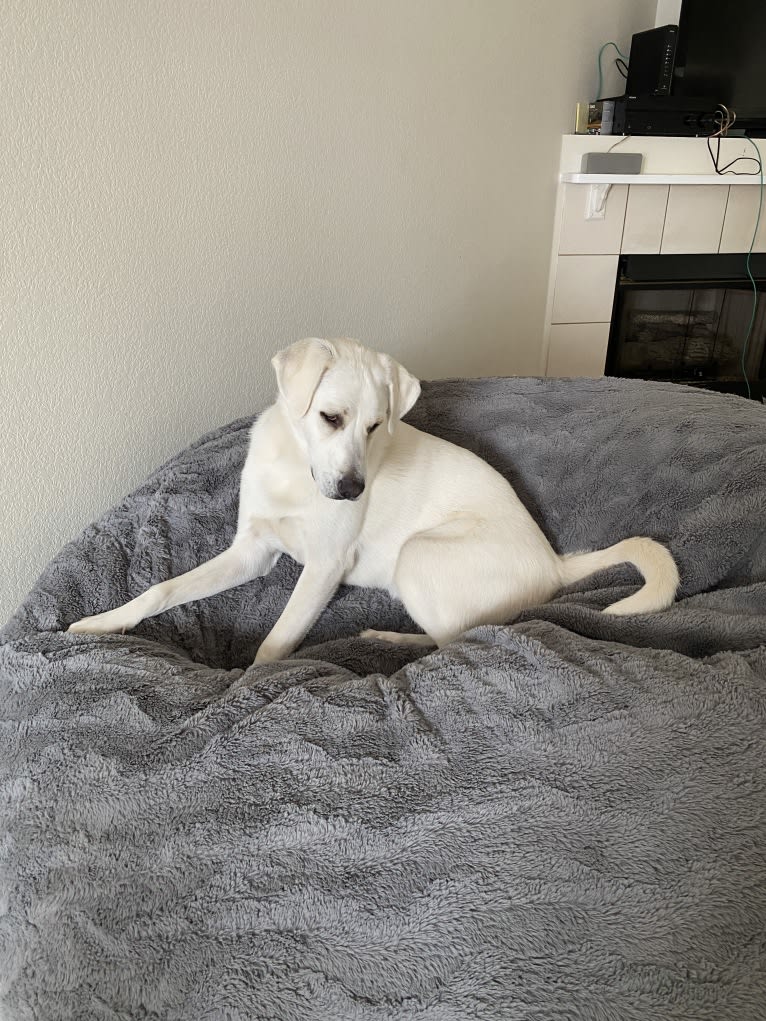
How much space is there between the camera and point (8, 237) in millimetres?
1362

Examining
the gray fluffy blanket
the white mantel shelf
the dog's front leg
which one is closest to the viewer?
the gray fluffy blanket

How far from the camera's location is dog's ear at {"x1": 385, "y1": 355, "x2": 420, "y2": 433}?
142 cm

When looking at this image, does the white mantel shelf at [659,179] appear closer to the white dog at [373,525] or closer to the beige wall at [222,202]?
the beige wall at [222,202]

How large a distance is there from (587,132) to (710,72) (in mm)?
537

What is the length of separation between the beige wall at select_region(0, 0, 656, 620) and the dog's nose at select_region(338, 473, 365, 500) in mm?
629

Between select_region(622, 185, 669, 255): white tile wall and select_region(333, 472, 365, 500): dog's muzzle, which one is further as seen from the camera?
select_region(622, 185, 669, 255): white tile wall

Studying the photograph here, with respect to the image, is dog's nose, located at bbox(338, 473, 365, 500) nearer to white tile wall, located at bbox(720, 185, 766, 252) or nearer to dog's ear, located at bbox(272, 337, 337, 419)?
dog's ear, located at bbox(272, 337, 337, 419)

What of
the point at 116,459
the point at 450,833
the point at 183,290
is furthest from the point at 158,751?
the point at 183,290

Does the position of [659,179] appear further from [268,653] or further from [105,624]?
[105,624]

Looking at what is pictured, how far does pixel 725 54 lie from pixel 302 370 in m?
2.78

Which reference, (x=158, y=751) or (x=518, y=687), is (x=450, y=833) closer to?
(x=518, y=687)

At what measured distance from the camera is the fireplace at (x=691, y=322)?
330cm

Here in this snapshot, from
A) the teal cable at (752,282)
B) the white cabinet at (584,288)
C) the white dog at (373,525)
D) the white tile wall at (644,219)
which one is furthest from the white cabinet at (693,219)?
the white dog at (373,525)

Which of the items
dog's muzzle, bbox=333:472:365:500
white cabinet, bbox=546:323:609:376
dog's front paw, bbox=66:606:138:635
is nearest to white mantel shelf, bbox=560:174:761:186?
white cabinet, bbox=546:323:609:376
